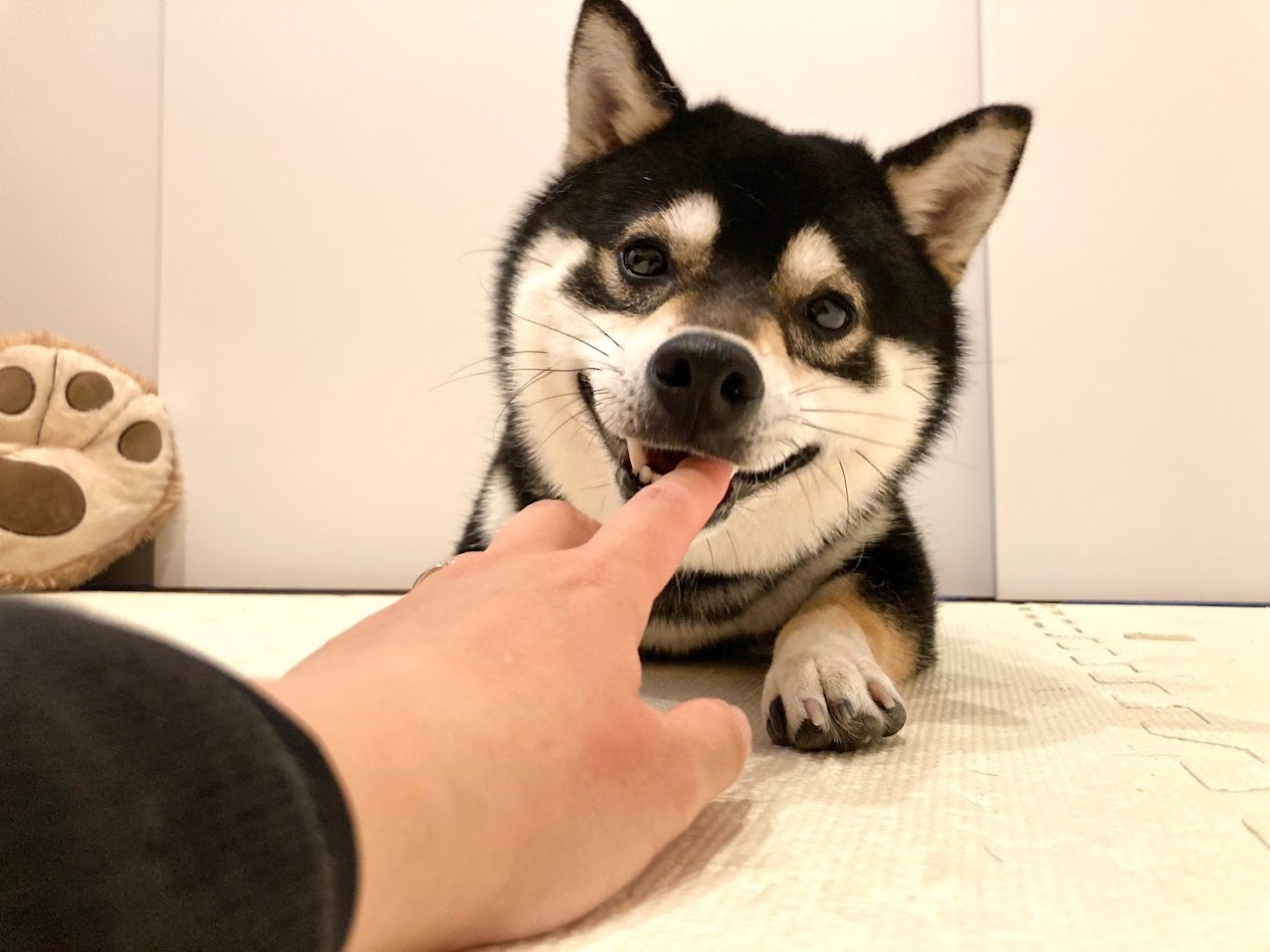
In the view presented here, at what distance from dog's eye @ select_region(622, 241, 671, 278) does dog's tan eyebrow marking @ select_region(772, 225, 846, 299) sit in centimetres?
13

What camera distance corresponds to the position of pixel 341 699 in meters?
0.44

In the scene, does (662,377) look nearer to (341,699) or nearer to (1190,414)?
(341,699)

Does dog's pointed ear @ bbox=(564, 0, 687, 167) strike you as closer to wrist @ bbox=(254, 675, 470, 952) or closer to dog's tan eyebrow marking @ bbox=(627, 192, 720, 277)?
dog's tan eyebrow marking @ bbox=(627, 192, 720, 277)

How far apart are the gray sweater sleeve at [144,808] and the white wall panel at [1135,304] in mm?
2345

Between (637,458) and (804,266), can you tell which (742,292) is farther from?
(637,458)

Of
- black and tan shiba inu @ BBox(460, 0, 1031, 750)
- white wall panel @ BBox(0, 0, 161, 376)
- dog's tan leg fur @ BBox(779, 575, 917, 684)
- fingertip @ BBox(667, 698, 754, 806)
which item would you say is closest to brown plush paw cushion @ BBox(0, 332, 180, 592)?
white wall panel @ BBox(0, 0, 161, 376)

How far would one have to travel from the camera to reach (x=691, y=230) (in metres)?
1.06

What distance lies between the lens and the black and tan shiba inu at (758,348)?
92cm

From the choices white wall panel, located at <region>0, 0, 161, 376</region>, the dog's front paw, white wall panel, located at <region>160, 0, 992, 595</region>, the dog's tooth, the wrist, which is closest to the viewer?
the wrist

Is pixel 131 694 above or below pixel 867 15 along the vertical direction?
below

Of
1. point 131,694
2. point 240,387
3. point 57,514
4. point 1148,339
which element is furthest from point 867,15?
point 131,694

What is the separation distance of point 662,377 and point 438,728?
1.61 feet

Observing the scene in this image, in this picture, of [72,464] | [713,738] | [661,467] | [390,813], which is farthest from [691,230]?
[72,464]

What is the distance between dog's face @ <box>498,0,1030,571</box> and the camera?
3.20 ft
